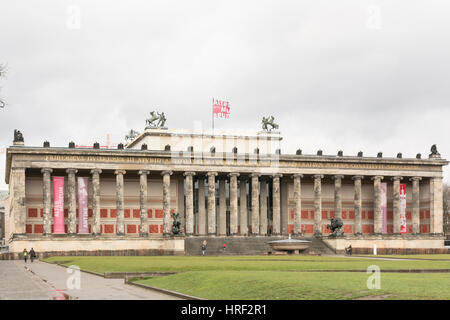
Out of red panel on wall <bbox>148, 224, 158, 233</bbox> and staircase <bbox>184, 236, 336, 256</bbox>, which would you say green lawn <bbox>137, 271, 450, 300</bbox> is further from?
red panel on wall <bbox>148, 224, 158, 233</bbox>

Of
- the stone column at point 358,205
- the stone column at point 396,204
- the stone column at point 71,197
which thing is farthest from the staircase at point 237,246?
the stone column at point 396,204

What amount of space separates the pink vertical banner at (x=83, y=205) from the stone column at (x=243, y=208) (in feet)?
75.4

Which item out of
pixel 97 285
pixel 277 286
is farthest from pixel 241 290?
pixel 97 285

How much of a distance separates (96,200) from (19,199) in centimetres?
993

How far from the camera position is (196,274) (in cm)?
3547

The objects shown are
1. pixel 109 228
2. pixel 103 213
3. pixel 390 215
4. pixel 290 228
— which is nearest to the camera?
pixel 109 228

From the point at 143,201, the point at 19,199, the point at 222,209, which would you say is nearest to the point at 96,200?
the point at 143,201

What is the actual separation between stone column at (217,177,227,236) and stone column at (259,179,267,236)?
5.32 m

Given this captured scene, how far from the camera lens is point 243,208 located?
101000 mm

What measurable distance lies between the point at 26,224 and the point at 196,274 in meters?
61.8

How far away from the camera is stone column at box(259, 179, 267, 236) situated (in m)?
101

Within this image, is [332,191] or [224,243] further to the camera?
[332,191]

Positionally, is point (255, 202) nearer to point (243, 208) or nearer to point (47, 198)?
point (243, 208)
